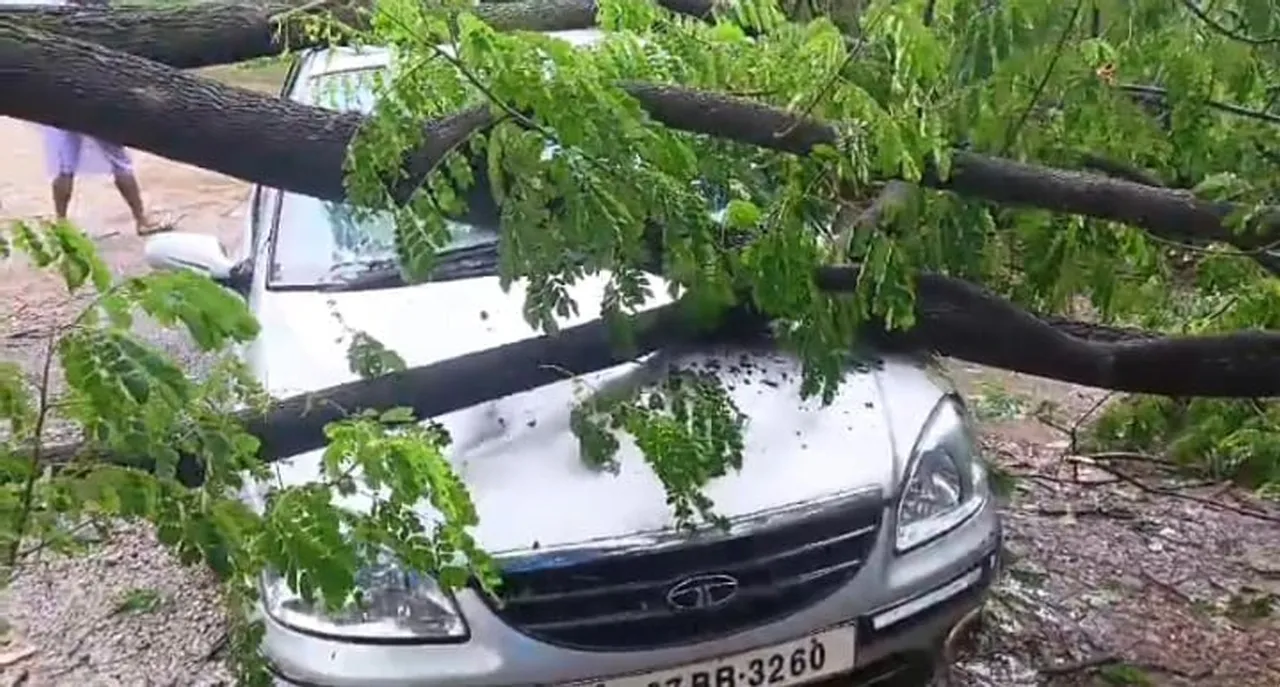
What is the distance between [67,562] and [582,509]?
2502 mm

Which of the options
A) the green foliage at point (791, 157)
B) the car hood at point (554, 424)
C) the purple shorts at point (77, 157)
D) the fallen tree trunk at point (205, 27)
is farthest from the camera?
the purple shorts at point (77, 157)

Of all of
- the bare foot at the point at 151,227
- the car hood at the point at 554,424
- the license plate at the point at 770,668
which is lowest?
the bare foot at the point at 151,227

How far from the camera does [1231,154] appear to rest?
11.4 feet

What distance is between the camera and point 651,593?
326cm

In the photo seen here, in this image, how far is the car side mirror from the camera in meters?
4.29

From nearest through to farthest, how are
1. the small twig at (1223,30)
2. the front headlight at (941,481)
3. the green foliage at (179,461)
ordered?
the green foliage at (179,461) < the small twig at (1223,30) < the front headlight at (941,481)

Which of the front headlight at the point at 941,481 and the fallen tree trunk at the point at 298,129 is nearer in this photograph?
the fallen tree trunk at the point at 298,129

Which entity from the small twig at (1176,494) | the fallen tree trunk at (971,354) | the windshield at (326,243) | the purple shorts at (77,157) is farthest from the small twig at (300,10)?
the purple shorts at (77,157)

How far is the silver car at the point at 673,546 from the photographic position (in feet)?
10.6

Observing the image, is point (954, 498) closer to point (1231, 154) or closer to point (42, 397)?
point (1231, 154)

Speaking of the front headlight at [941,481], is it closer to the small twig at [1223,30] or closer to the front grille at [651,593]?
the front grille at [651,593]

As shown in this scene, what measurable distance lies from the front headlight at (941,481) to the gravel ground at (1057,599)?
1.58 ft

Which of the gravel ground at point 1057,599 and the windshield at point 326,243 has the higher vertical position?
the windshield at point 326,243

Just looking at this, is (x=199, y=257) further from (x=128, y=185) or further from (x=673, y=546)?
(x=128, y=185)
